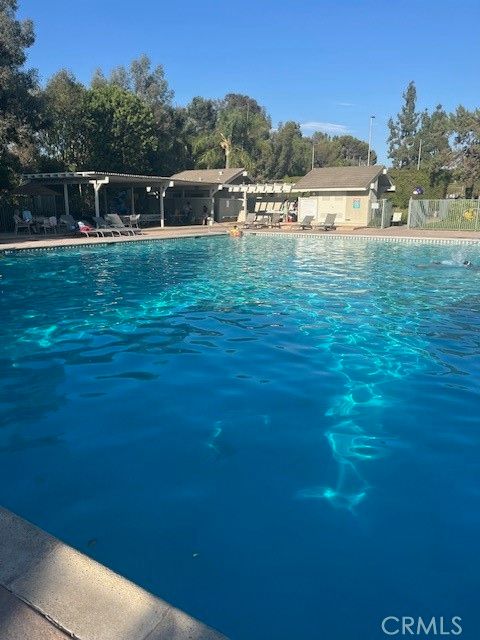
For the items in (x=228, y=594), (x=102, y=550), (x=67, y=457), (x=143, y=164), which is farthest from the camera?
(x=143, y=164)

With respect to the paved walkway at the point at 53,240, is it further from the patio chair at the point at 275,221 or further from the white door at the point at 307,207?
the white door at the point at 307,207

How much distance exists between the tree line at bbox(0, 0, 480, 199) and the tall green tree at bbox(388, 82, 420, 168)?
1049 inches

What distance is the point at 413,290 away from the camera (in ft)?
36.6

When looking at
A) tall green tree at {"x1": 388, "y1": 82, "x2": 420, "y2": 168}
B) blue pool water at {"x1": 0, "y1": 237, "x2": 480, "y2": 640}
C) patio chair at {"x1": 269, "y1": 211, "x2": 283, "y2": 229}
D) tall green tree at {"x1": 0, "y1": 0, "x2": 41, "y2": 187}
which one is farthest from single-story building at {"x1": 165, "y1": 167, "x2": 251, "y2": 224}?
tall green tree at {"x1": 388, "y1": 82, "x2": 420, "y2": 168}

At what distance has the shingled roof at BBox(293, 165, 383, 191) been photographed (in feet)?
94.6

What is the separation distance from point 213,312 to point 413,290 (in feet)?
15.2

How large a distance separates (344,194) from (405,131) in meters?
61.6

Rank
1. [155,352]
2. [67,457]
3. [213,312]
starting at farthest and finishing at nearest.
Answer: [213,312] < [155,352] < [67,457]

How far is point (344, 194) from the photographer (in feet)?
96.9

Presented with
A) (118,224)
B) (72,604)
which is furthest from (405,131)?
(72,604)

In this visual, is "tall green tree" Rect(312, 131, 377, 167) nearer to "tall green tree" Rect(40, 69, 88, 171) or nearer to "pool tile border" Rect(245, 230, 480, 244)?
"tall green tree" Rect(40, 69, 88, 171)

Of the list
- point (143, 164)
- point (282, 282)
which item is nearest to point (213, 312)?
point (282, 282)

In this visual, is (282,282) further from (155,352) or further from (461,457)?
(461,457)

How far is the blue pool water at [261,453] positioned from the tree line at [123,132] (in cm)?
1323
